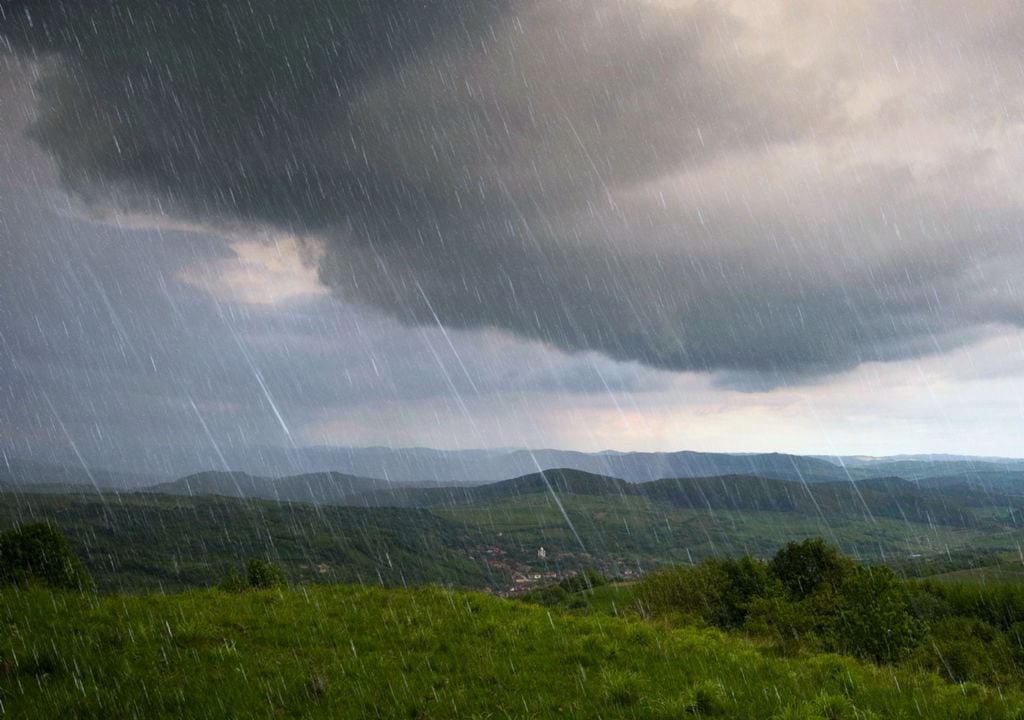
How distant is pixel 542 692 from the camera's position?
468 inches

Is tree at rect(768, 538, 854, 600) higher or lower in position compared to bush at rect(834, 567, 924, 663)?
lower

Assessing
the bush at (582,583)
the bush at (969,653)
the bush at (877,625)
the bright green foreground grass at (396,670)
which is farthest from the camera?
the bush at (582,583)

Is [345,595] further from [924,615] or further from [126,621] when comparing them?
[924,615]

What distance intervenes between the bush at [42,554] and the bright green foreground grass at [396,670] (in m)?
16.6

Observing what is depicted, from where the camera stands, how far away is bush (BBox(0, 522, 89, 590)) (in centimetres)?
2897

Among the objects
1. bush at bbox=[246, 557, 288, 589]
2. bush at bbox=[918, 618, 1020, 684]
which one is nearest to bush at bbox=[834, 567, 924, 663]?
bush at bbox=[918, 618, 1020, 684]

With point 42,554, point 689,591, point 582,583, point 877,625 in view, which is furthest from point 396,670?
point 582,583

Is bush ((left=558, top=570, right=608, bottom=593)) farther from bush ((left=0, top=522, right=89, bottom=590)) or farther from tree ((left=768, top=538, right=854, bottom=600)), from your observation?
bush ((left=0, top=522, right=89, bottom=590))

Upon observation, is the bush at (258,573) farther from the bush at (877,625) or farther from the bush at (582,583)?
the bush at (582,583)

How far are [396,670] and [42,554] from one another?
2781 centimetres

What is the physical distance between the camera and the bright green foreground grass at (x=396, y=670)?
10.4m

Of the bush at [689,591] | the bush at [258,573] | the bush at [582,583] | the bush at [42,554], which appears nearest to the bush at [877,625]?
the bush at [689,591]

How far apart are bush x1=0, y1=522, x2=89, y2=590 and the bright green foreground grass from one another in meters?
16.6

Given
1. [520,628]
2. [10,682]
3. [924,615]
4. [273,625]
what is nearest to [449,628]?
[520,628]
